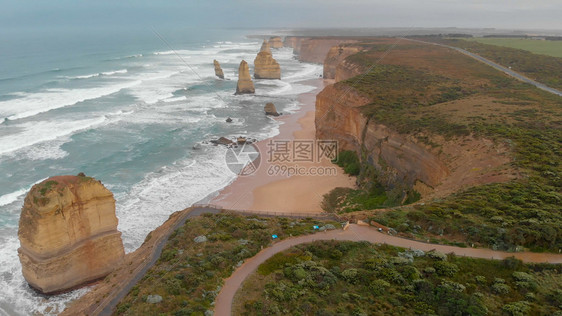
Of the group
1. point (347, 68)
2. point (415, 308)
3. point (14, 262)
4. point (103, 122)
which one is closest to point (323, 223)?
point (415, 308)

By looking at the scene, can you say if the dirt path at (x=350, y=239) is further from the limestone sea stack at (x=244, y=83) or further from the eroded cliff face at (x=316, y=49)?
the eroded cliff face at (x=316, y=49)

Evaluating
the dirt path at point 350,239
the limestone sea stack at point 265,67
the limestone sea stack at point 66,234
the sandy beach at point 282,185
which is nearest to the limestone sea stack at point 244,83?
the limestone sea stack at point 265,67

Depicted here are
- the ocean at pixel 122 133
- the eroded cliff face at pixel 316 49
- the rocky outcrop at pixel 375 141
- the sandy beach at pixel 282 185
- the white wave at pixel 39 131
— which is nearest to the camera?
the rocky outcrop at pixel 375 141

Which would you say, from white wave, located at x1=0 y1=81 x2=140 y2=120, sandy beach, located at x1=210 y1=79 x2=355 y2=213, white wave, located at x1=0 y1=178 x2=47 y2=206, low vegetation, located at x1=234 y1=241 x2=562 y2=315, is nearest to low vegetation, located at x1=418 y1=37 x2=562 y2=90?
sandy beach, located at x1=210 y1=79 x2=355 y2=213

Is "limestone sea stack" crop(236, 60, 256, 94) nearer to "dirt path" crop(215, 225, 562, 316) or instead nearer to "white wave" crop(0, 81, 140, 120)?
"white wave" crop(0, 81, 140, 120)

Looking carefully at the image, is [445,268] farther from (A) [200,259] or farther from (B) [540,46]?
(B) [540,46]

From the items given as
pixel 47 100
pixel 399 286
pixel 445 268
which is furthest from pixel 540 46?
pixel 47 100
